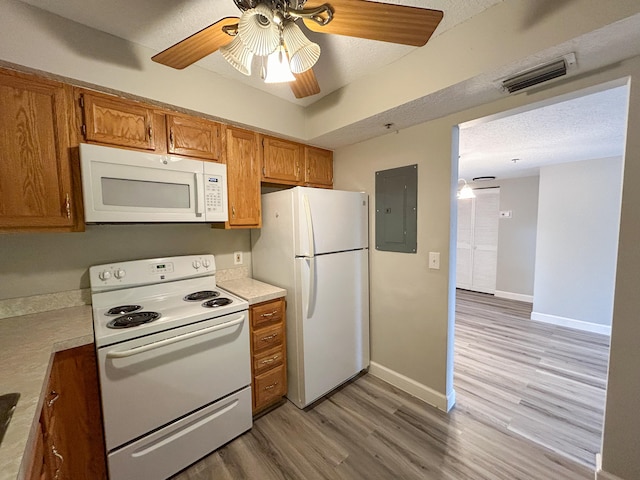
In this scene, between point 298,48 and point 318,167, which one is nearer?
point 298,48

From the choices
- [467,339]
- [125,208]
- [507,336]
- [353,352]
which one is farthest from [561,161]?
[125,208]

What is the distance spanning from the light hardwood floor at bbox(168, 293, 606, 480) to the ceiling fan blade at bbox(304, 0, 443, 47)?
2.21 m

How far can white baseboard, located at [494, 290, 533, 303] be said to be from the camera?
14.7 feet

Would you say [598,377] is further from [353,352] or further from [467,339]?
[353,352]

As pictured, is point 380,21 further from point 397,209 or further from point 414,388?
point 414,388

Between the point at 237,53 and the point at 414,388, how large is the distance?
100.0 inches

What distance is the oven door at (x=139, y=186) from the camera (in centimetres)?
136

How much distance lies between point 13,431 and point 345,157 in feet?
8.25

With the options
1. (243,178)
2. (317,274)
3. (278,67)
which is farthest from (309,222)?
(278,67)

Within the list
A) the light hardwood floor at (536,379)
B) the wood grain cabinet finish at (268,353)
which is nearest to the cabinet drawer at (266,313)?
the wood grain cabinet finish at (268,353)

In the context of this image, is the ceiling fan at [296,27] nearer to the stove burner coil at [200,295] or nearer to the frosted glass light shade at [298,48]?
the frosted glass light shade at [298,48]

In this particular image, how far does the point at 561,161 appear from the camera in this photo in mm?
3389

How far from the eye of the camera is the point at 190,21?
1.31m

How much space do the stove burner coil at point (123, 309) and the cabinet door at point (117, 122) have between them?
982 mm
